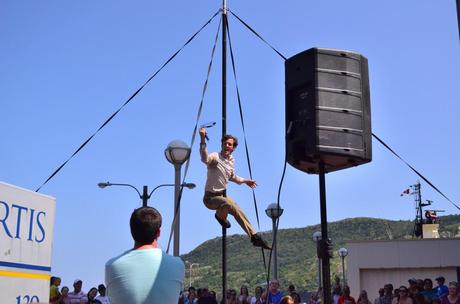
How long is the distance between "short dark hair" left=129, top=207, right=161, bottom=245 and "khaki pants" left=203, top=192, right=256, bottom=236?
3869 millimetres

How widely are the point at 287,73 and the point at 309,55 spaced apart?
1.20 ft

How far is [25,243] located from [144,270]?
2.16 meters

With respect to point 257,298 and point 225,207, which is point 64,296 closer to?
point 257,298

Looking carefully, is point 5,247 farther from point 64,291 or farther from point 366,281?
point 366,281

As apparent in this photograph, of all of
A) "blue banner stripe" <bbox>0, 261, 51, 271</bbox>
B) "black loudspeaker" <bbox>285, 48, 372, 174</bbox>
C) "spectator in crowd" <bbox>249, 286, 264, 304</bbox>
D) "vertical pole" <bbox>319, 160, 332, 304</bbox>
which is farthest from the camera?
"spectator in crowd" <bbox>249, 286, 264, 304</bbox>

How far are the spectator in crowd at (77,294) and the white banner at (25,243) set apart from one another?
6555 millimetres

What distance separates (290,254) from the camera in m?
83.3

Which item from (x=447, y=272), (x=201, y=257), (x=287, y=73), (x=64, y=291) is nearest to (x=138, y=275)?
(x=287, y=73)

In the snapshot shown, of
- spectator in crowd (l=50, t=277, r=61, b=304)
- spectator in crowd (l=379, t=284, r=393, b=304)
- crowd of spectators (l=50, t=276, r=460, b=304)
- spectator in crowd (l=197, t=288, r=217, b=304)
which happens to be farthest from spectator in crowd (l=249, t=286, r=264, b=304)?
spectator in crowd (l=50, t=277, r=61, b=304)

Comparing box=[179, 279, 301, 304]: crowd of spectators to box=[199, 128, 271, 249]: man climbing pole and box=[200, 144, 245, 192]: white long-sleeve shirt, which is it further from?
box=[200, 144, 245, 192]: white long-sleeve shirt

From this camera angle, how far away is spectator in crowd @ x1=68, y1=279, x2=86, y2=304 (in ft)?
37.2

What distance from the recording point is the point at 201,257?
92062 mm

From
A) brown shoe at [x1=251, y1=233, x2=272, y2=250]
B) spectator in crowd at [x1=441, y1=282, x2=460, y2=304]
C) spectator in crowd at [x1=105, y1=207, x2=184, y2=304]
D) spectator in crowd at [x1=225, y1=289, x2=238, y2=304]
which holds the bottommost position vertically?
spectator in crowd at [x1=225, y1=289, x2=238, y2=304]

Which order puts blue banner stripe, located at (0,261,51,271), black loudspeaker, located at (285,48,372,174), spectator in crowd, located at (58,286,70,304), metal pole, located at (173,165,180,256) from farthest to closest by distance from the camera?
1. spectator in crowd, located at (58,286,70,304)
2. metal pole, located at (173,165,180,256)
3. black loudspeaker, located at (285,48,372,174)
4. blue banner stripe, located at (0,261,51,271)
